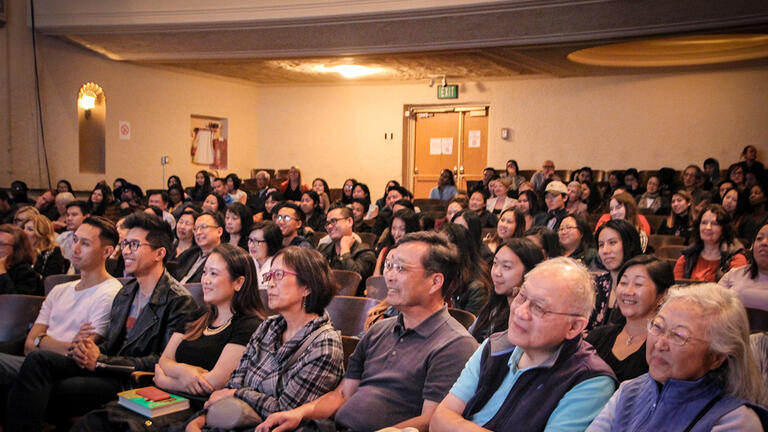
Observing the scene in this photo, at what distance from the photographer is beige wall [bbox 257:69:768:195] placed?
1041cm

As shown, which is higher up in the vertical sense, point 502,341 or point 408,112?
point 408,112

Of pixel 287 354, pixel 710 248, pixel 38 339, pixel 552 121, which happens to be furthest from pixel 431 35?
Result: pixel 287 354

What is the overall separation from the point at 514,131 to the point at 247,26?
5219mm

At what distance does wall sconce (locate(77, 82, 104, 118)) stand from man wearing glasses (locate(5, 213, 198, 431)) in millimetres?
8518

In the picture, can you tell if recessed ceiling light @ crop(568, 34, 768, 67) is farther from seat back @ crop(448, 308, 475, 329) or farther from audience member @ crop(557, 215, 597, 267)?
seat back @ crop(448, 308, 475, 329)

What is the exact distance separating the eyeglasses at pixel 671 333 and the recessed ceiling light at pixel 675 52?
8746 millimetres

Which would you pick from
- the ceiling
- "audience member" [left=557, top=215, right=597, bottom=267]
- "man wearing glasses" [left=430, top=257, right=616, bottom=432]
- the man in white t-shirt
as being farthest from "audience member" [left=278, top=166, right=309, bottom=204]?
"man wearing glasses" [left=430, top=257, right=616, bottom=432]

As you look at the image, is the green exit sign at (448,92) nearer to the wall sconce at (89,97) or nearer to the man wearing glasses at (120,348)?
the wall sconce at (89,97)

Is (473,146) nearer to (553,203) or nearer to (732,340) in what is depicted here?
(553,203)

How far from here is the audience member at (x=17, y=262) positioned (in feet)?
13.2

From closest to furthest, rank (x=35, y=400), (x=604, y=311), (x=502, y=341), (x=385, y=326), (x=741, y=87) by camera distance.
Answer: (x=502, y=341), (x=385, y=326), (x=35, y=400), (x=604, y=311), (x=741, y=87)

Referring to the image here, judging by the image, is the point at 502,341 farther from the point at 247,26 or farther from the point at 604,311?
the point at 247,26

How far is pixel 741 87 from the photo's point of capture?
10.3 meters

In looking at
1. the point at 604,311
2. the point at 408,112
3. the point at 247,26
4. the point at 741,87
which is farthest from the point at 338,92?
the point at 604,311
